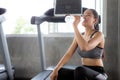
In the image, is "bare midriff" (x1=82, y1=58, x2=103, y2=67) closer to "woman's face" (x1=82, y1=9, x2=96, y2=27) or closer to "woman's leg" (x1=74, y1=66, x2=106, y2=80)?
"woman's leg" (x1=74, y1=66, x2=106, y2=80)

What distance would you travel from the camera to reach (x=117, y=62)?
3318 mm

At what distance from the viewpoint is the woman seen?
226 cm

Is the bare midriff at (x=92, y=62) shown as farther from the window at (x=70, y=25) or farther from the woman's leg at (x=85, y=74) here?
the window at (x=70, y=25)

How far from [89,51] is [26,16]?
62.8 inches

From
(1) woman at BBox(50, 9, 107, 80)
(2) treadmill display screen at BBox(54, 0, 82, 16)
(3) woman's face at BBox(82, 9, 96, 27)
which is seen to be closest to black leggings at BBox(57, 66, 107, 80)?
(1) woman at BBox(50, 9, 107, 80)

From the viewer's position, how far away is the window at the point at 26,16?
3.57 meters

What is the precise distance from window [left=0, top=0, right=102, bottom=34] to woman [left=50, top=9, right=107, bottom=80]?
106 centimetres

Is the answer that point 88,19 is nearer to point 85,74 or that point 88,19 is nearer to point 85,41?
point 85,41

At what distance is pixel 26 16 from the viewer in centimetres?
364

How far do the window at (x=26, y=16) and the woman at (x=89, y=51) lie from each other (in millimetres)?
1061

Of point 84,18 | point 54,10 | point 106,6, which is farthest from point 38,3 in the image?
point 84,18

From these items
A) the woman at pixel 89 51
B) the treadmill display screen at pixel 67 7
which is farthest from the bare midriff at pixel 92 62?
the treadmill display screen at pixel 67 7

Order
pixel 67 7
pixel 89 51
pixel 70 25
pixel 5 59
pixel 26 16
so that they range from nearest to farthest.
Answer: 1. pixel 89 51
2. pixel 67 7
3. pixel 5 59
4. pixel 70 25
5. pixel 26 16

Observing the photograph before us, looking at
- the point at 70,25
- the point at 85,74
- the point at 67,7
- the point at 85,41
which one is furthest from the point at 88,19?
the point at 70,25
